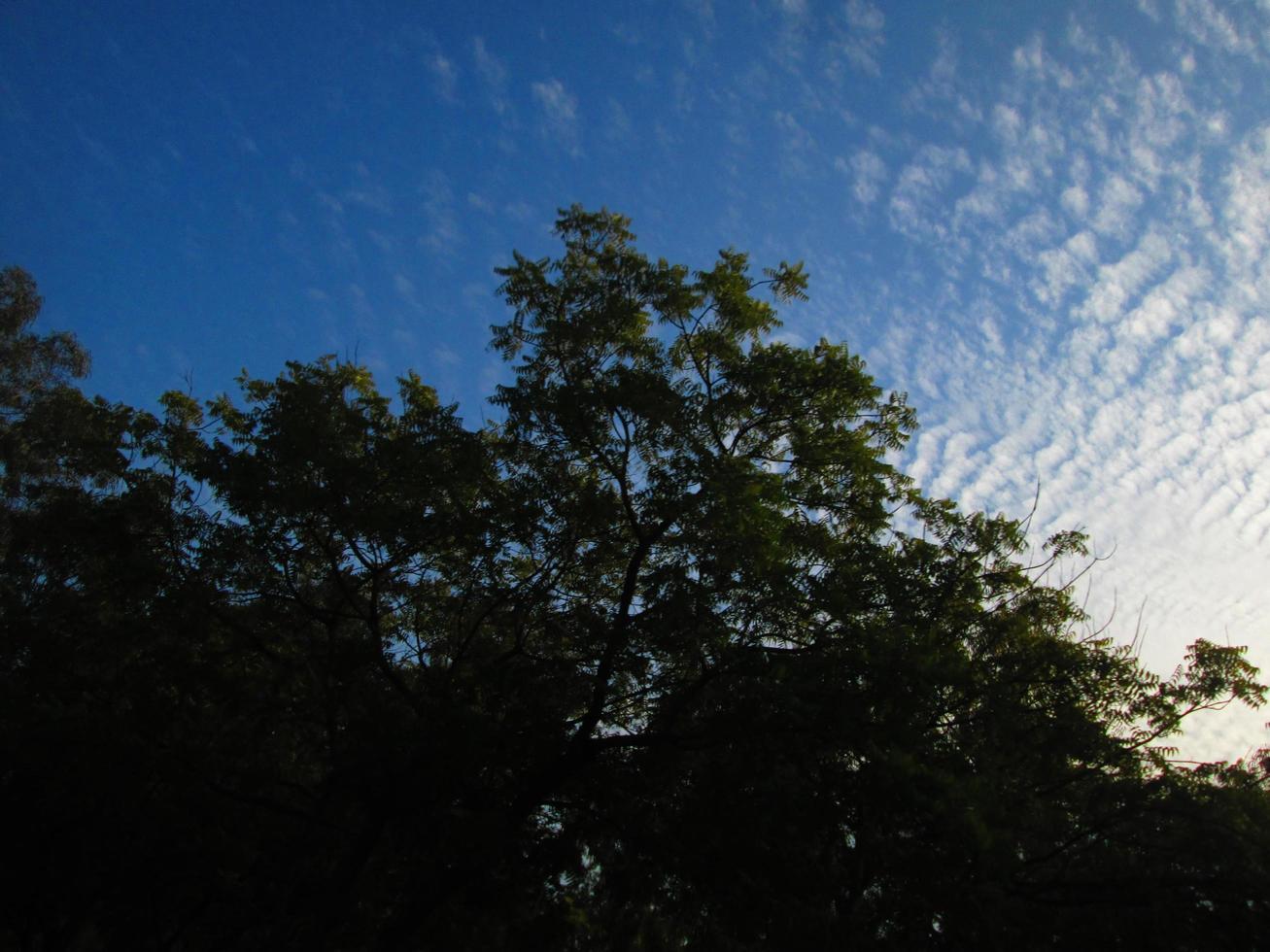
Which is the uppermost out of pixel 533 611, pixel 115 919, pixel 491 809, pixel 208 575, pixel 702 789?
pixel 533 611

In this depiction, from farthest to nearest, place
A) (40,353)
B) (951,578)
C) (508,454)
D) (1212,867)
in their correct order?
1. (40,353)
2. (508,454)
3. (951,578)
4. (1212,867)

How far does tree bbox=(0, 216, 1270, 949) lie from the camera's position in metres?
7.10

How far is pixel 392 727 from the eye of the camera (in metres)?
7.92

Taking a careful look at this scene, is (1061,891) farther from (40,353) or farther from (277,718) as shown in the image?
(40,353)

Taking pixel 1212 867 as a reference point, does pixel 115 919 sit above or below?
below

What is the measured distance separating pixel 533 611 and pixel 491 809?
86.3 inches

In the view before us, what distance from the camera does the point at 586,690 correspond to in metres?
8.57

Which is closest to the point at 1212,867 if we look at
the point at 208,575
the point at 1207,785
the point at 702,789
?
the point at 1207,785

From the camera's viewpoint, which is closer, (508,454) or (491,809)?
(491,809)

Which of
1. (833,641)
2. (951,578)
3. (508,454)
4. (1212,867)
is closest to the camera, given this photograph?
(1212,867)

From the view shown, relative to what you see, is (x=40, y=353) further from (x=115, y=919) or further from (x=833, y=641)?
(x=833, y=641)

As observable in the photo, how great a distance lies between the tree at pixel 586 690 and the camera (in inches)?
279

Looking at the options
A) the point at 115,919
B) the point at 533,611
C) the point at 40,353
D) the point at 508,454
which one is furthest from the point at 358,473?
the point at 40,353

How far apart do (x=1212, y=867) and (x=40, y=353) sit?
2486cm
